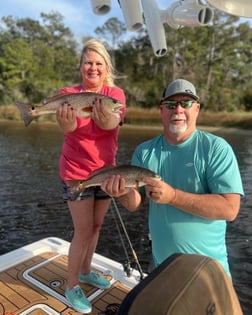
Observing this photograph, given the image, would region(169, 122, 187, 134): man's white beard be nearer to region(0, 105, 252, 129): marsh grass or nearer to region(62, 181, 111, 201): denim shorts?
region(62, 181, 111, 201): denim shorts

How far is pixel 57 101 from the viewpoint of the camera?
9.21ft

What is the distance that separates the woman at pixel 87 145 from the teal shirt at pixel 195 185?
2.12 feet

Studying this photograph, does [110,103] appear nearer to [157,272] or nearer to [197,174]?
[197,174]

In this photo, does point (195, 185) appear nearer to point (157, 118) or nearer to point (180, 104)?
point (180, 104)

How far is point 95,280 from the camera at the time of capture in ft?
11.3

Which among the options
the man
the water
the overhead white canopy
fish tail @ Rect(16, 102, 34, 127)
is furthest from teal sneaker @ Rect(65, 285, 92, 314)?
the water

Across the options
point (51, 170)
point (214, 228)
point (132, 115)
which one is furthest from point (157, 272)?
point (132, 115)

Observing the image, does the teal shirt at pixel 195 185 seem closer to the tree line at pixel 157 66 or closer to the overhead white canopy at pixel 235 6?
the overhead white canopy at pixel 235 6

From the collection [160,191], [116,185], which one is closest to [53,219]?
[116,185]

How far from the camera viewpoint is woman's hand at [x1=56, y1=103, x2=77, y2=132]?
2.67 metres

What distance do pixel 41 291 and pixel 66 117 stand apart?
1.82 metres

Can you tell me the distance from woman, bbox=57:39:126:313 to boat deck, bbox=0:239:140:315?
0.58ft

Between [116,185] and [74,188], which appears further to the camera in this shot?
[74,188]

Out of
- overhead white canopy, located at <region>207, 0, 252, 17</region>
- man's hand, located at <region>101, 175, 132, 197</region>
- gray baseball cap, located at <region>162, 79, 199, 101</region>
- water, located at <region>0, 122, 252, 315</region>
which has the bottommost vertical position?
water, located at <region>0, 122, 252, 315</region>
